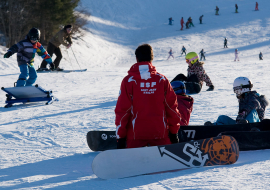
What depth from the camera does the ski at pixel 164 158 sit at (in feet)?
9.68

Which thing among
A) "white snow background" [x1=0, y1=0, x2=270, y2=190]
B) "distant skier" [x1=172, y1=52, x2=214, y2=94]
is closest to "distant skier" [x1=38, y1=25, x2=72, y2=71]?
"white snow background" [x1=0, y1=0, x2=270, y2=190]

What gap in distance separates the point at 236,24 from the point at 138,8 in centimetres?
1264

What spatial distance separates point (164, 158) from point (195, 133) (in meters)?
0.93

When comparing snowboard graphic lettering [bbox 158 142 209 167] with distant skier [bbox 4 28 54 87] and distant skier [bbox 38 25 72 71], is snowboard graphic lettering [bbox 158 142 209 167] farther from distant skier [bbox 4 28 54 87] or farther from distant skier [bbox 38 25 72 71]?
distant skier [bbox 38 25 72 71]

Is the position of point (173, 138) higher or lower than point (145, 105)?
lower

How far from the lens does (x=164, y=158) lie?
3076 mm

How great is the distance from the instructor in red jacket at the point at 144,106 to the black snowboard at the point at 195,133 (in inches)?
30.5

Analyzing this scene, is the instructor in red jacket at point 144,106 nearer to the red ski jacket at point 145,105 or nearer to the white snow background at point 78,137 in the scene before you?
the red ski jacket at point 145,105

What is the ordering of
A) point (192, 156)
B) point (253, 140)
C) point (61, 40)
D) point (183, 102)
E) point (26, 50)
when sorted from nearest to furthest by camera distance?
point (192, 156) → point (253, 140) → point (183, 102) → point (26, 50) → point (61, 40)

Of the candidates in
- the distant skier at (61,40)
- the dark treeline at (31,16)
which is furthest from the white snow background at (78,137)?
the dark treeline at (31,16)

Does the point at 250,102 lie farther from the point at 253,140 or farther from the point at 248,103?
the point at 253,140

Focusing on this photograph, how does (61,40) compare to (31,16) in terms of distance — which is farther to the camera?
(31,16)

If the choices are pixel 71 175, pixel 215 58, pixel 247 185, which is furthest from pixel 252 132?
pixel 215 58

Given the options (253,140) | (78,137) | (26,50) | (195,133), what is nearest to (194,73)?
(26,50)
